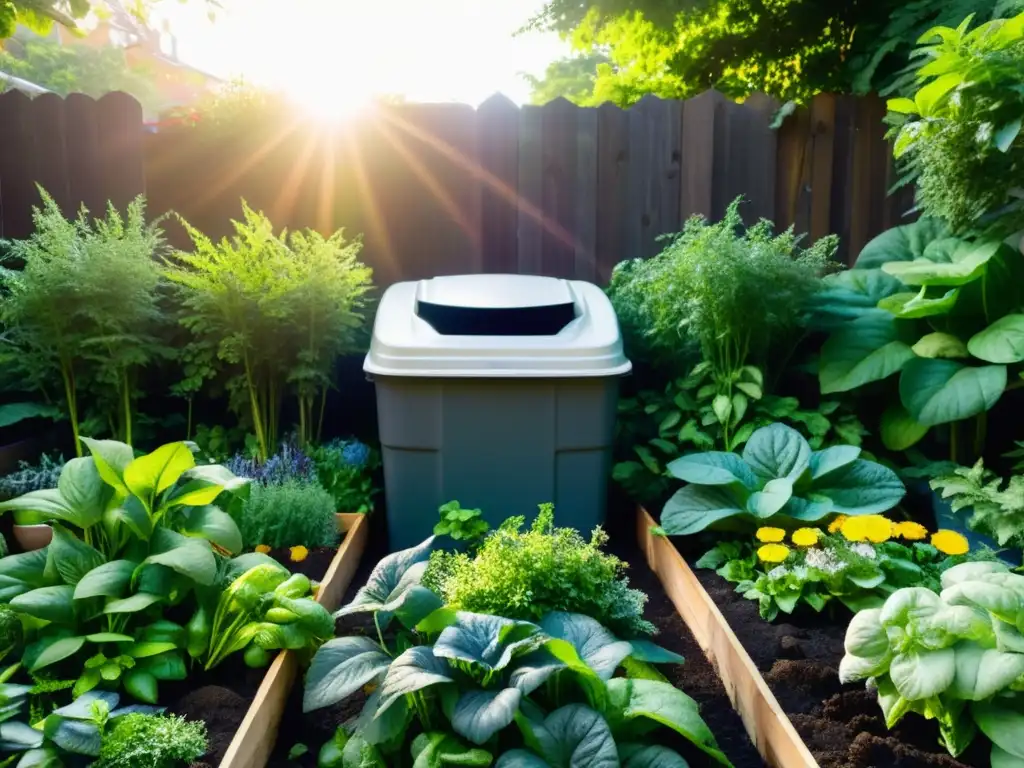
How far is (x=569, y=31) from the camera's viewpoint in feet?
15.0

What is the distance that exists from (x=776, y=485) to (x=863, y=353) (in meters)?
0.89

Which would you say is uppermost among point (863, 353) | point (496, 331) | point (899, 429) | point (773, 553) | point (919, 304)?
point (919, 304)

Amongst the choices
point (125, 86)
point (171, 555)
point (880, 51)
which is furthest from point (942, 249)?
point (125, 86)

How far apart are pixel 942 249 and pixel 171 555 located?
122 inches

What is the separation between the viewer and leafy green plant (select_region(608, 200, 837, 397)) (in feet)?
9.39

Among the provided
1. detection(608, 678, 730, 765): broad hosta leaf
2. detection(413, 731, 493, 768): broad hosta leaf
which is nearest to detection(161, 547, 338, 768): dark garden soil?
detection(413, 731, 493, 768): broad hosta leaf

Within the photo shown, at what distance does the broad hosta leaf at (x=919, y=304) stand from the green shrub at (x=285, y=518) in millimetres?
2271

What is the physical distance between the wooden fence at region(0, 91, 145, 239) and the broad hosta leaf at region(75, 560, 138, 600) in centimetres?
263

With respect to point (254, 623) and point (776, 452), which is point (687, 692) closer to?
point (776, 452)

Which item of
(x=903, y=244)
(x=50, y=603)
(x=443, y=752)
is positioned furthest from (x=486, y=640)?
(x=903, y=244)

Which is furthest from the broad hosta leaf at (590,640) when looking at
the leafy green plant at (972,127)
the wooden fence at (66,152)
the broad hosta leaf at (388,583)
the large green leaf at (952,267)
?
the wooden fence at (66,152)

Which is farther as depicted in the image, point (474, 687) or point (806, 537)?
point (806, 537)

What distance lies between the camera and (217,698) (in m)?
1.81

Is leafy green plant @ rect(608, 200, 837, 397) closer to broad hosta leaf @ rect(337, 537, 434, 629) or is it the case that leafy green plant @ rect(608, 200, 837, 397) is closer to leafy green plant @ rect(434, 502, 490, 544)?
leafy green plant @ rect(434, 502, 490, 544)
